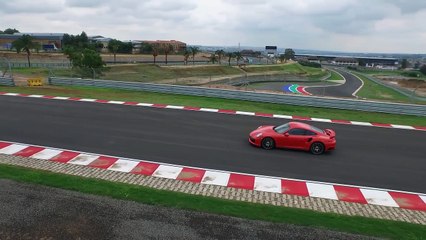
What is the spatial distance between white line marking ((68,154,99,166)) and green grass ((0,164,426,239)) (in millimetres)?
1379

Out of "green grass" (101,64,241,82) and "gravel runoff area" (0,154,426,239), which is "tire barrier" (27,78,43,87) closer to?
"gravel runoff area" (0,154,426,239)

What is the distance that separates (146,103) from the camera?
22.5 meters

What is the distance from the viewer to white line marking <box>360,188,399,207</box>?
1040cm

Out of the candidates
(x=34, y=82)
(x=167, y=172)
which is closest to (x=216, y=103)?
(x=167, y=172)

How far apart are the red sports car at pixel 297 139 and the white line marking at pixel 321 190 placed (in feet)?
9.73

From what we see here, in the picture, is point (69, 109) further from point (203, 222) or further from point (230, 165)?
point (203, 222)

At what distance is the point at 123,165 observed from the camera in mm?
12250

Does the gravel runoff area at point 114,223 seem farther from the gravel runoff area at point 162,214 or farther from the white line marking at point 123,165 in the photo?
the white line marking at point 123,165

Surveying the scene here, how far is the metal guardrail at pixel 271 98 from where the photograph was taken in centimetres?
2252

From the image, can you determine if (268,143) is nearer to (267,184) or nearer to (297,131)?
(297,131)

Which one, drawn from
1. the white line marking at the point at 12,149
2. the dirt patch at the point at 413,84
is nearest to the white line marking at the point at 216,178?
the white line marking at the point at 12,149

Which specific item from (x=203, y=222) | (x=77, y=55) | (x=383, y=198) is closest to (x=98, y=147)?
(x=203, y=222)

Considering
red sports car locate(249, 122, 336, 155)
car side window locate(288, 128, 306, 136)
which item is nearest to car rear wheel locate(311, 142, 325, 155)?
red sports car locate(249, 122, 336, 155)

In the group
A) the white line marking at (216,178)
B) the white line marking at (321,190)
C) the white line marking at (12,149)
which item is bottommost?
the white line marking at (321,190)
